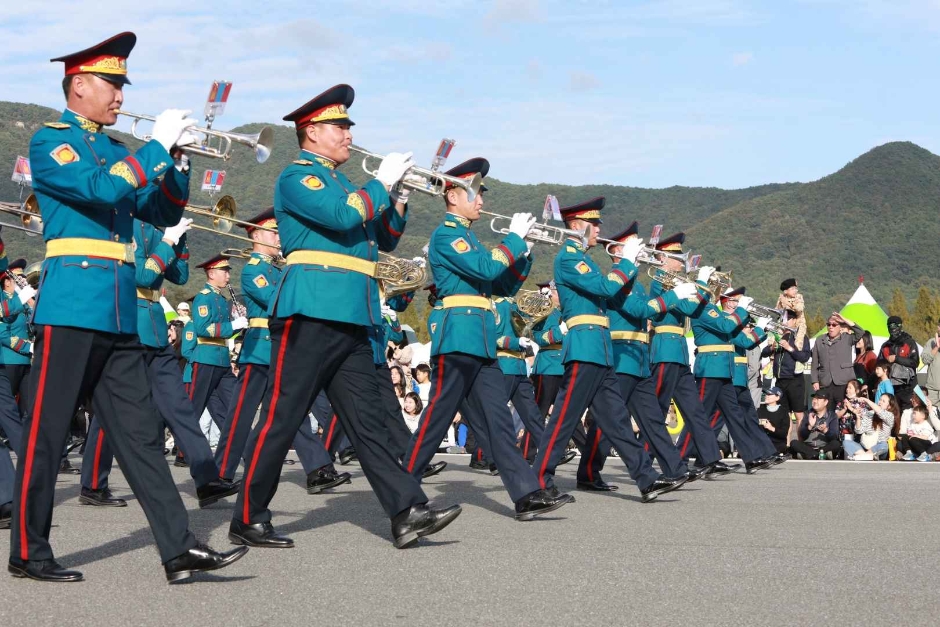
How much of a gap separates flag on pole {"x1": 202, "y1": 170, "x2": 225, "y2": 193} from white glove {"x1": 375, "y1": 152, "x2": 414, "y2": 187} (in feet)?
8.58

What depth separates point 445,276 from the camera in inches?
322

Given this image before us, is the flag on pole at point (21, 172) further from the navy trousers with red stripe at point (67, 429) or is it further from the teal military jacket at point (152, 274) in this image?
the navy trousers with red stripe at point (67, 429)

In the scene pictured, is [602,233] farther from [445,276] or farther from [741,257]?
[741,257]

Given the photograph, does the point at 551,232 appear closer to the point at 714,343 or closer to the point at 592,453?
the point at 592,453

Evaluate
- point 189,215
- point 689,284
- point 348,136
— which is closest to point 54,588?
point 348,136

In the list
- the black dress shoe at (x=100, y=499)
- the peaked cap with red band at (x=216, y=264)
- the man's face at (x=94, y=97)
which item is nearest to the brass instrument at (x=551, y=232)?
the black dress shoe at (x=100, y=499)

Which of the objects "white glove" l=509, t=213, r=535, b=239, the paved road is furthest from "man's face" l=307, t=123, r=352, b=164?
the paved road

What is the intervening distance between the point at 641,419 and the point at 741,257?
106m

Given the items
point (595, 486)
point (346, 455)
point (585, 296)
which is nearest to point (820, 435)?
point (346, 455)

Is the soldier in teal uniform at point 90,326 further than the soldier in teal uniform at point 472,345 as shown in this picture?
No

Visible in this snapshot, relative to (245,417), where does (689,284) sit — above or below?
above

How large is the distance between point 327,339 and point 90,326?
3.94ft

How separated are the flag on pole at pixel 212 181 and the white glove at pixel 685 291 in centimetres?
406

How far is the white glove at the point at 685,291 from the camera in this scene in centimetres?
1119
